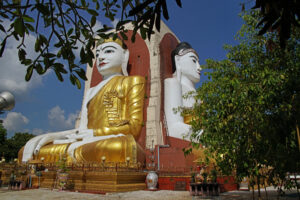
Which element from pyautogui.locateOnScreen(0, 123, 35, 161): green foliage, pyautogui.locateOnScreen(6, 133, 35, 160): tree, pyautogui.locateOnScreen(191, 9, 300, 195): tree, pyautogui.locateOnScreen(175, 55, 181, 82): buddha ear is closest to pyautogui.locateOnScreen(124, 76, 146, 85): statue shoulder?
pyautogui.locateOnScreen(175, 55, 181, 82): buddha ear

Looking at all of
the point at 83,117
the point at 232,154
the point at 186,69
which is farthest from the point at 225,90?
the point at 83,117

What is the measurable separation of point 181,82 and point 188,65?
33.0 inches

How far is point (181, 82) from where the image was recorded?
1223cm

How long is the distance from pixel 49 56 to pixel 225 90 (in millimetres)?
2584

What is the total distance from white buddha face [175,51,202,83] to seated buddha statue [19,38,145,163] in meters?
2.04

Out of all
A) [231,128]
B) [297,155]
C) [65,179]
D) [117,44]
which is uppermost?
[117,44]

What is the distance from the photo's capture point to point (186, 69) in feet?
40.0

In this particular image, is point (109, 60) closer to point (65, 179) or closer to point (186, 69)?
point (186, 69)

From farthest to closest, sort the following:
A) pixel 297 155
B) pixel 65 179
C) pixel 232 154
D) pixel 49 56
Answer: pixel 65 179 → pixel 232 154 → pixel 297 155 → pixel 49 56

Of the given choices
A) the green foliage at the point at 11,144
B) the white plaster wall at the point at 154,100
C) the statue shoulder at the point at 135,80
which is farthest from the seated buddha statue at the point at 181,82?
the green foliage at the point at 11,144

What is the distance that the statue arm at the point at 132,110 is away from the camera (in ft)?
33.4

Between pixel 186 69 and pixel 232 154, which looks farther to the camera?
pixel 186 69

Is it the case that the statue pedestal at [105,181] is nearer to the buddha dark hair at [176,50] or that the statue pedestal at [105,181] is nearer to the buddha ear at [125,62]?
the buddha ear at [125,62]

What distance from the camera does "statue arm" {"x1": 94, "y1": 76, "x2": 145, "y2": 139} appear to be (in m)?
10.2
